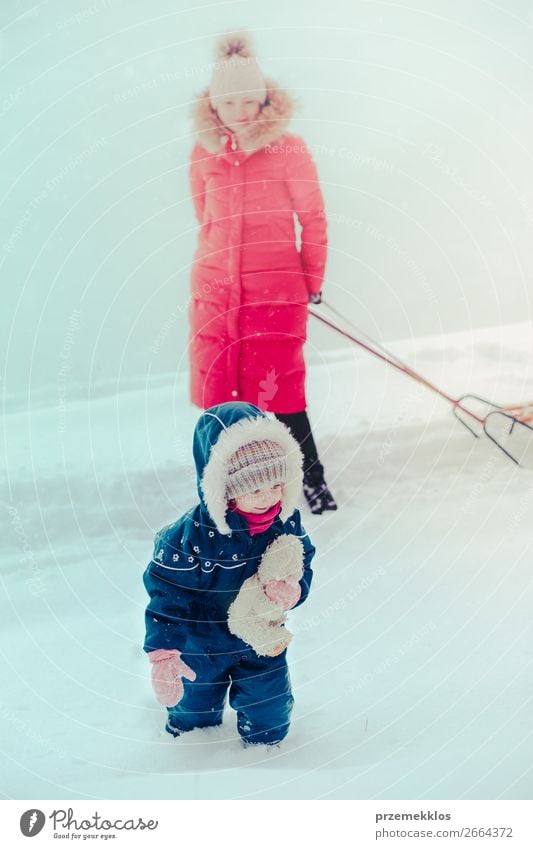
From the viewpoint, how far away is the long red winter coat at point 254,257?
49.3 inches

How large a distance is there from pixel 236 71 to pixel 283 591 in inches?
34.3

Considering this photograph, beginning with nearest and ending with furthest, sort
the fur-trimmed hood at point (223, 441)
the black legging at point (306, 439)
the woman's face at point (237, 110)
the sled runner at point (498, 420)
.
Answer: the fur-trimmed hood at point (223, 441), the woman's face at point (237, 110), the black legging at point (306, 439), the sled runner at point (498, 420)

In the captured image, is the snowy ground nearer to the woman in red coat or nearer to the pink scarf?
the woman in red coat

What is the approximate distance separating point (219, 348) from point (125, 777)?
705 millimetres

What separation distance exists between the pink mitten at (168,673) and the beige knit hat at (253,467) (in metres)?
0.20

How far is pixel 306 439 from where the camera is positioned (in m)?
1.40

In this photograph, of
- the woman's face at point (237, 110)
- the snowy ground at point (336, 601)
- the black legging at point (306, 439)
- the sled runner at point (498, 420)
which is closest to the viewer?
the snowy ground at point (336, 601)

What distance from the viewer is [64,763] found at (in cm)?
97

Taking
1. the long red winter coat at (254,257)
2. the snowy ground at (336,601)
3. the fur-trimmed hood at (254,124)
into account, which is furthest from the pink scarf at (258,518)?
the fur-trimmed hood at (254,124)

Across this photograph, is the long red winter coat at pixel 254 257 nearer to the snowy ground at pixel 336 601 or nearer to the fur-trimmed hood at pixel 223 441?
the snowy ground at pixel 336 601

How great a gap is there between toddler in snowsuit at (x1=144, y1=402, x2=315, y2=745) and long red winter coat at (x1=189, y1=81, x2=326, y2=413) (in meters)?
0.46

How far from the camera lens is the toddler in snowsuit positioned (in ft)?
2.75

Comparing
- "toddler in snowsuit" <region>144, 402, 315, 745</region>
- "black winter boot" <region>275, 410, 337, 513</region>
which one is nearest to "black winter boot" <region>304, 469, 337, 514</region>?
"black winter boot" <region>275, 410, 337, 513</region>
